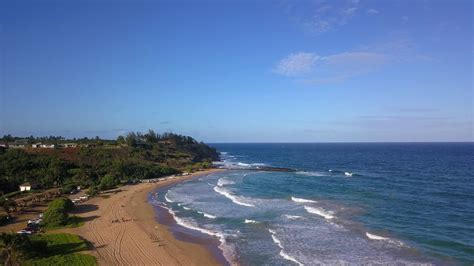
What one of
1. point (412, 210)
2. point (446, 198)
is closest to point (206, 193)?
point (412, 210)

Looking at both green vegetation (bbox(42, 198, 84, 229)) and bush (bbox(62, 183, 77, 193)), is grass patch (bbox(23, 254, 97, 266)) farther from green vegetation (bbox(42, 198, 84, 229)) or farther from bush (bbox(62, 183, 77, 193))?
bush (bbox(62, 183, 77, 193))

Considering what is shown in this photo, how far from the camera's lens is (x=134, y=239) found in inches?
1147

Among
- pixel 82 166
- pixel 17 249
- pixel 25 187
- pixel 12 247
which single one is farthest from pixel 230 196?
pixel 82 166

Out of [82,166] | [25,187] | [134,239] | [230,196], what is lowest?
[134,239]

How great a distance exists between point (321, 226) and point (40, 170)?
164ft

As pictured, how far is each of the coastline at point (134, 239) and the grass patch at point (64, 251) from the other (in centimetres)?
88

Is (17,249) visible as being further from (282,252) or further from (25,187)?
(25,187)

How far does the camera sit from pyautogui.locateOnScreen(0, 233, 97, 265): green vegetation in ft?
71.1

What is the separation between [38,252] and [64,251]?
187 centimetres

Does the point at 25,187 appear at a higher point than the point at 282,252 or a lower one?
higher

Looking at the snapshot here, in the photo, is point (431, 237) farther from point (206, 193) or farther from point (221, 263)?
point (206, 193)

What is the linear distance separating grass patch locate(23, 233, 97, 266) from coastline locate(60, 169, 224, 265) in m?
0.88

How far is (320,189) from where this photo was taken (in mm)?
53688

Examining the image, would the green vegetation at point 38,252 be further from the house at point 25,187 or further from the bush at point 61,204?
the house at point 25,187
